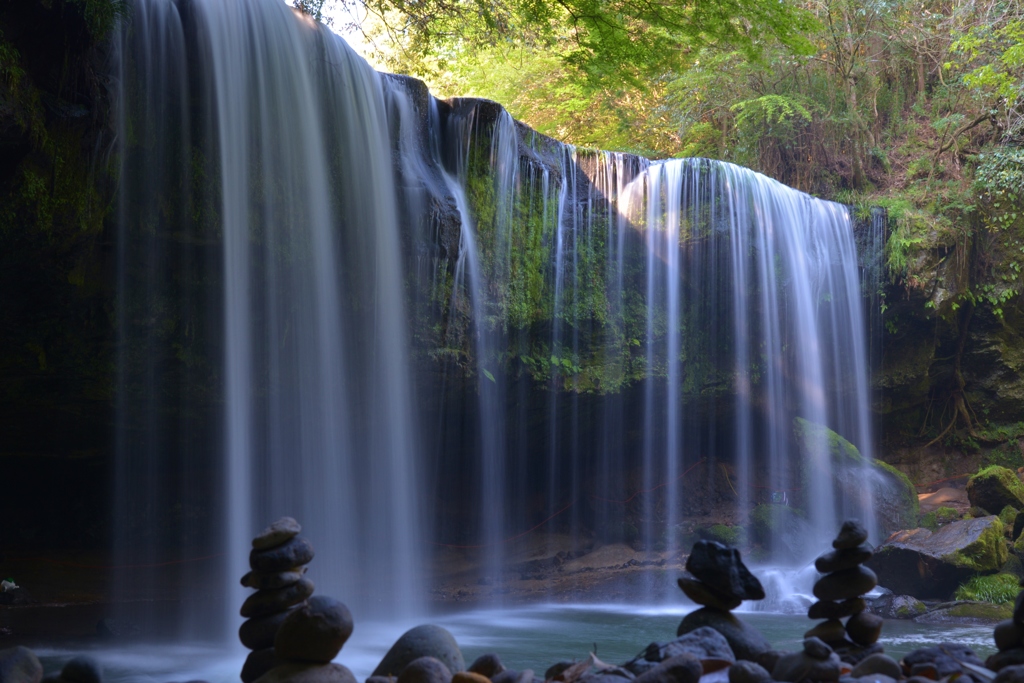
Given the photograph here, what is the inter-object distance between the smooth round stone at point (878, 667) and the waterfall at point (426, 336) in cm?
580

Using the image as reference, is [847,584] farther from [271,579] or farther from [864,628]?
[271,579]

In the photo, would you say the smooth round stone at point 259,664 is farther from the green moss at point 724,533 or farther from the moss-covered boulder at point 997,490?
the moss-covered boulder at point 997,490

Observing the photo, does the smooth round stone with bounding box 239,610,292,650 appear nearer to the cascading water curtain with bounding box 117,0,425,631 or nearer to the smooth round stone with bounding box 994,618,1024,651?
the smooth round stone with bounding box 994,618,1024,651

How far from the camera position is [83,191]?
265 inches

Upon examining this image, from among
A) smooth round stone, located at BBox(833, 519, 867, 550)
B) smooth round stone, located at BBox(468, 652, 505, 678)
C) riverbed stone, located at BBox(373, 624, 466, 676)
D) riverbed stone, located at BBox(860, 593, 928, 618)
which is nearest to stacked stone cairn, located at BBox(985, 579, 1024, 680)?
smooth round stone, located at BBox(833, 519, 867, 550)

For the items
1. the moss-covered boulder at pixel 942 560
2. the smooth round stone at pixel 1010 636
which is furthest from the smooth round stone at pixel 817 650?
the moss-covered boulder at pixel 942 560

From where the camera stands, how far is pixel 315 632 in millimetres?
3523

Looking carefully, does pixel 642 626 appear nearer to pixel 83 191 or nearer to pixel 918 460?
pixel 83 191

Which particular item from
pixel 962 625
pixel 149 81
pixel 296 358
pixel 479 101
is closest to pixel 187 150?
pixel 149 81

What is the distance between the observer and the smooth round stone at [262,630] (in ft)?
13.0

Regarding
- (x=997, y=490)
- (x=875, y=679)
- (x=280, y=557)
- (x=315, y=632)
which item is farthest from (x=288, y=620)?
(x=997, y=490)

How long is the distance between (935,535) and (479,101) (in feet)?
28.0

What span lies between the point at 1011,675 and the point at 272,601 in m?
3.32

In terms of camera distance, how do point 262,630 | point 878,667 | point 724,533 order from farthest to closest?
1. point 724,533
2. point 262,630
3. point 878,667
